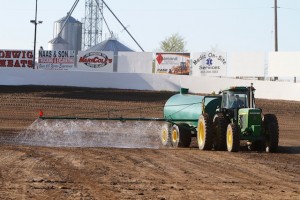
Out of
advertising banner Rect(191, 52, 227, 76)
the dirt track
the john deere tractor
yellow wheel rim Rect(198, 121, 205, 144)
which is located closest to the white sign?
advertising banner Rect(191, 52, 227, 76)

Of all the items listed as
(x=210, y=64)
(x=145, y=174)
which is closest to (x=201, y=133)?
(x=145, y=174)

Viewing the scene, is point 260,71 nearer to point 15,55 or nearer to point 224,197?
point 15,55

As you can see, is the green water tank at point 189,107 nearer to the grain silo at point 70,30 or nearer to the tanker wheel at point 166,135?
the tanker wheel at point 166,135

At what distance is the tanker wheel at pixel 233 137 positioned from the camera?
1830cm

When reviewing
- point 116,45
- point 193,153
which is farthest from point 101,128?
point 116,45

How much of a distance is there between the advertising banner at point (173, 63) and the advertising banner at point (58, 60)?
6152 millimetres

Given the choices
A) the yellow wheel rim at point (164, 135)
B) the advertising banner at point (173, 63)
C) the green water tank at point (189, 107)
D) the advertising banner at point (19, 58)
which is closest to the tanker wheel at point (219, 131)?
the green water tank at point (189, 107)

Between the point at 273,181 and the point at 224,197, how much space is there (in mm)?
2500

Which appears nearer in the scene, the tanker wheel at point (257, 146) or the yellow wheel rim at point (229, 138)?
the yellow wheel rim at point (229, 138)

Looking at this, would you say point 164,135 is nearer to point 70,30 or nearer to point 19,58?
point 19,58

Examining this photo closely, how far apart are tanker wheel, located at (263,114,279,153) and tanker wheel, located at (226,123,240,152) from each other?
102cm

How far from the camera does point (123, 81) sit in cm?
4488

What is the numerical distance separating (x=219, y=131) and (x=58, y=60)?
3165cm

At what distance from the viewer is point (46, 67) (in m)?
49.8
